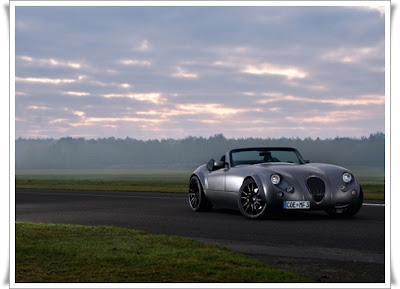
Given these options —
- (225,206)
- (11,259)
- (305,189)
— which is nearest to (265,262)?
(11,259)

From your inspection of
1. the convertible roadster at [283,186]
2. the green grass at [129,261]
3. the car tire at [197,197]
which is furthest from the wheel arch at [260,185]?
the green grass at [129,261]

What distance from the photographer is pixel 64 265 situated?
9211mm

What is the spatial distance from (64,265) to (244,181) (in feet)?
23.4

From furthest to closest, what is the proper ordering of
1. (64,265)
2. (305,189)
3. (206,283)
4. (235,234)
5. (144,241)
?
(305,189)
(235,234)
(144,241)
(64,265)
(206,283)

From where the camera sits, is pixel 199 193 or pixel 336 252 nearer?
pixel 336 252

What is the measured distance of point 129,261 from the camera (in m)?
9.38

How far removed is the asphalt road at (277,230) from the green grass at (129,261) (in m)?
0.53

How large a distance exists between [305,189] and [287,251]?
468 centimetres

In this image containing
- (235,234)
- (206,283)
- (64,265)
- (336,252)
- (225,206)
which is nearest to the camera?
(206,283)

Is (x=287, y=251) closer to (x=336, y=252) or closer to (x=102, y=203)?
(x=336, y=252)

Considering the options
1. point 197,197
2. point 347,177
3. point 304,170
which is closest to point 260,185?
point 304,170

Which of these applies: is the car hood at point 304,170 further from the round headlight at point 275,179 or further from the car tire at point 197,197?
the car tire at point 197,197

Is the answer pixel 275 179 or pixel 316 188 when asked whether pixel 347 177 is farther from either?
pixel 275 179

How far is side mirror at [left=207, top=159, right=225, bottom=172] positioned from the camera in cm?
1725
